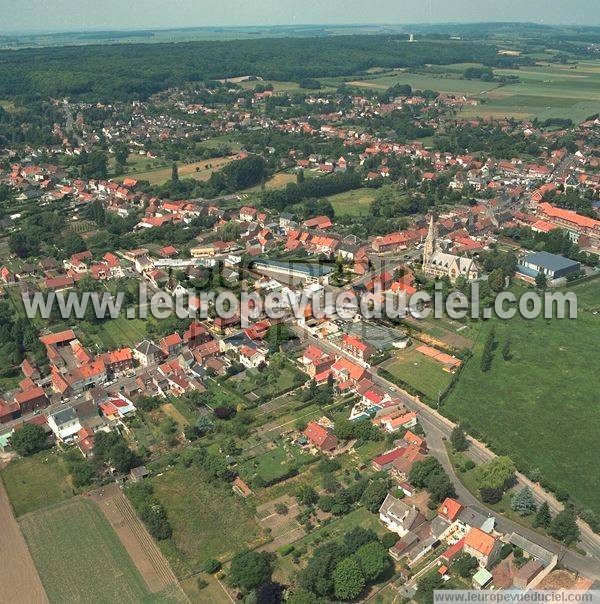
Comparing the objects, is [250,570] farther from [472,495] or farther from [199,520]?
[472,495]

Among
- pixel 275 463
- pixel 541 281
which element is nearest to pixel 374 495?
pixel 275 463

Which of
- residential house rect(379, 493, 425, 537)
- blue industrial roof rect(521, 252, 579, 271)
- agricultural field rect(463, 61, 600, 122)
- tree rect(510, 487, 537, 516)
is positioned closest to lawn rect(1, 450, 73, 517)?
residential house rect(379, 493, 425, 537)

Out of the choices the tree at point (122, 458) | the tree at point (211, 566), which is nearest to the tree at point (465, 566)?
the tree at point (211, 566)

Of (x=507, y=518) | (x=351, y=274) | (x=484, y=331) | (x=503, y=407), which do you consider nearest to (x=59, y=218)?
(x=351, y=274)

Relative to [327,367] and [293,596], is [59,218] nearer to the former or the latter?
[327,367]

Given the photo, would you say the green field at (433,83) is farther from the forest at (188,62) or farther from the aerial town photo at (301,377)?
A: the aerial town photo at (301,377)

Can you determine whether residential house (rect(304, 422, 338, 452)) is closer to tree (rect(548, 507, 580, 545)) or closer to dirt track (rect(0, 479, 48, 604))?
tree (rect(548, 507, 580, 545))

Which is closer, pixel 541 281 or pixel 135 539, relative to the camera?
pixel 135 539
